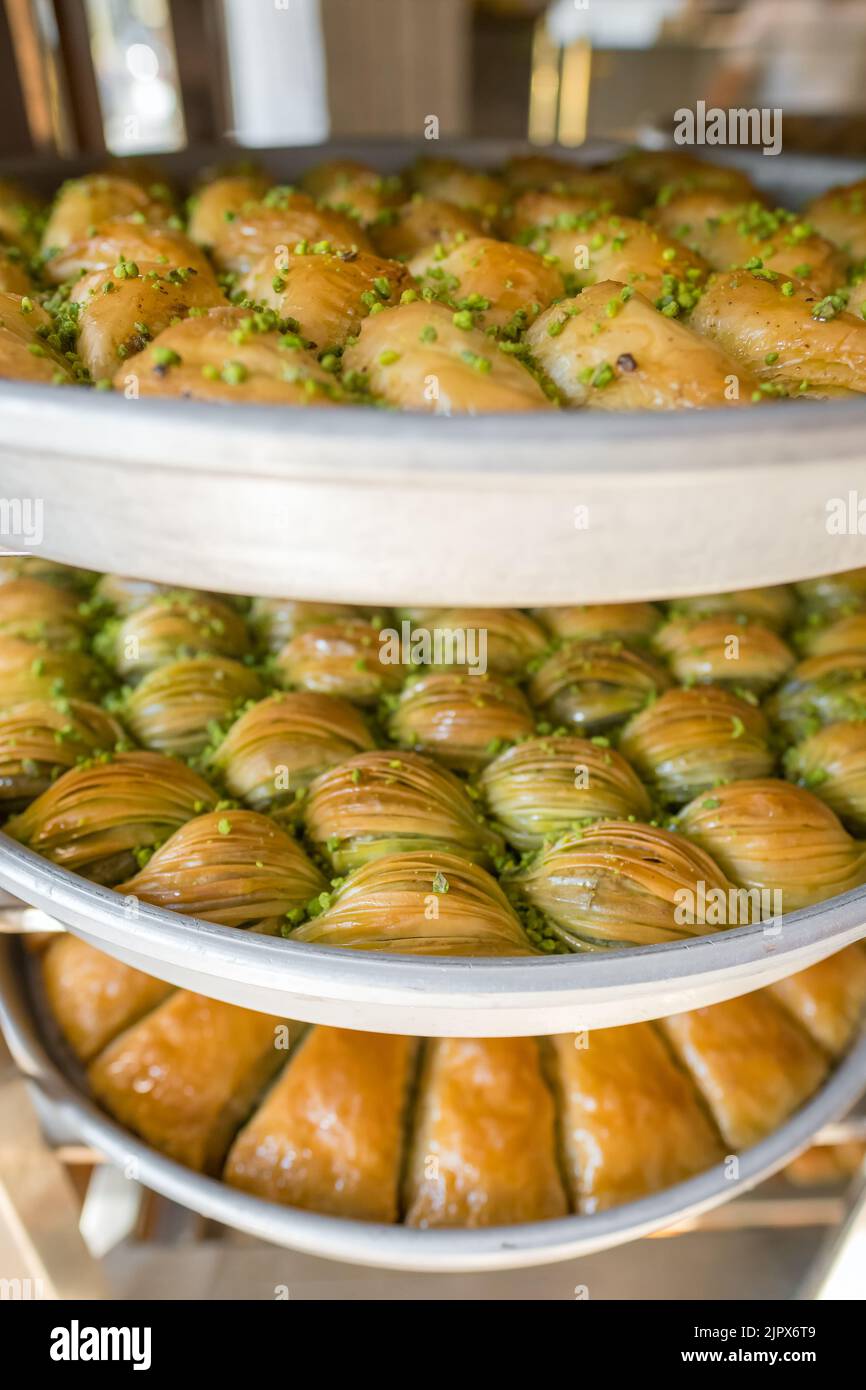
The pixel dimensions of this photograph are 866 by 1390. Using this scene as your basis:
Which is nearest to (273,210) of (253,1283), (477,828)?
(477,828)

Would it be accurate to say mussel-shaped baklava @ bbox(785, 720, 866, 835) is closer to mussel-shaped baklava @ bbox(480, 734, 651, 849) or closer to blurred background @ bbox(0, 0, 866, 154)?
mussel-shaped baklava @ bbox(480, 734, 651, 849)

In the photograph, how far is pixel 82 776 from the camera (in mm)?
1353

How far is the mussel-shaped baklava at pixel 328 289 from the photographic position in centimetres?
105

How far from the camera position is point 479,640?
165cm

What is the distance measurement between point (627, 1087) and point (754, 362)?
1.15m

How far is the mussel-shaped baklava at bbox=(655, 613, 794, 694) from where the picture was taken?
163 centimetres

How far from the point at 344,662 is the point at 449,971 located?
71 centimetres

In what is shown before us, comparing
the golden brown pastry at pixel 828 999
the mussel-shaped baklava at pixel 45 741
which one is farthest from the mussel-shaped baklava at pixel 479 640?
the golden brown pastry at pixel 828 999

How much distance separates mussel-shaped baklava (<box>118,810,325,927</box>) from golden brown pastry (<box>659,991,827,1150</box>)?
0.81 metres

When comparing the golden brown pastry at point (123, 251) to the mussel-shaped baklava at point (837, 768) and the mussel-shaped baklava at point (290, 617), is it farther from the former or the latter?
the mussel-shaped baklava at point (837, 768)

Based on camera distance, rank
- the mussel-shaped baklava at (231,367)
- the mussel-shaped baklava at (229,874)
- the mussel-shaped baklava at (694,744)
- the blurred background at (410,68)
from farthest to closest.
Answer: the blurred background at (410,68) → the mussel-shaped baklava at (694,744) → the mussel-shaped baklava at (229,874) → the mussel-shaped baklava at (231,367)

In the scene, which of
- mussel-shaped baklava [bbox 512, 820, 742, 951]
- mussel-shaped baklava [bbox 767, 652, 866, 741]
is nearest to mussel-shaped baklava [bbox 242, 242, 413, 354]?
mussel-shaped baklava [bbox 512, 820, 742, 951]

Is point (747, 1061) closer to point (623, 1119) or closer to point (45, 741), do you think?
point (623, 1119)

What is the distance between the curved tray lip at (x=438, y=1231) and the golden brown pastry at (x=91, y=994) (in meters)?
0.17
